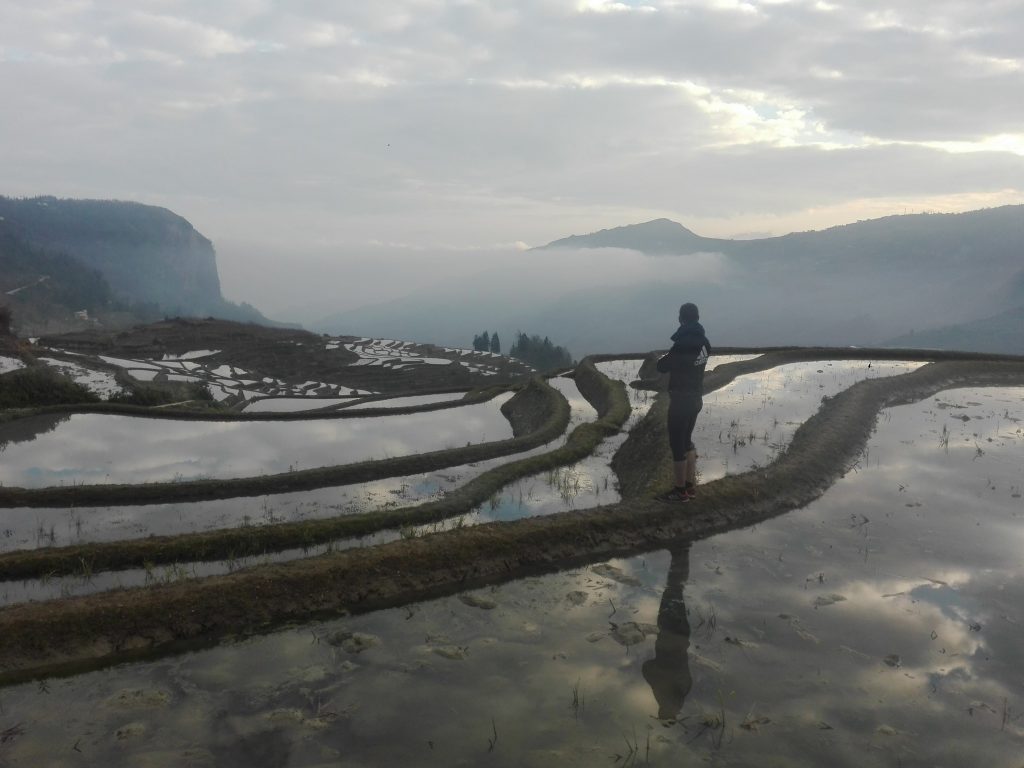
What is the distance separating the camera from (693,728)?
5.52 metres

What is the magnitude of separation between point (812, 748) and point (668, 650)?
1.74 meters

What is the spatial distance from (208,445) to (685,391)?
13702 mm

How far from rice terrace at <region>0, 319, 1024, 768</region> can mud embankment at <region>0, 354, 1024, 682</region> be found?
0.04m

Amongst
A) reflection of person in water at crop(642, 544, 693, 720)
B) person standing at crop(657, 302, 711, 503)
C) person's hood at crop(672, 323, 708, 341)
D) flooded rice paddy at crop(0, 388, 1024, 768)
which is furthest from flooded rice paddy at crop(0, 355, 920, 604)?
reflection of person in water at crop(642, 544, 693, 720)

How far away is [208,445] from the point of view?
18.2m

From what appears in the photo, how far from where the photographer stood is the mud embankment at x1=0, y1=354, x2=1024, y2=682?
7.07m

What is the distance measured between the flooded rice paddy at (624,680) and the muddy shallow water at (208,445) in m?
9.36

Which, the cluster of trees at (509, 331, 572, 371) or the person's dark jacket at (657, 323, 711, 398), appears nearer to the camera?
the person's dark jacket at (657, 323, 711, 398)

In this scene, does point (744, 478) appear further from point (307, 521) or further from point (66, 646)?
point (66, 646)

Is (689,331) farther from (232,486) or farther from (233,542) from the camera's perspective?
(232,486)

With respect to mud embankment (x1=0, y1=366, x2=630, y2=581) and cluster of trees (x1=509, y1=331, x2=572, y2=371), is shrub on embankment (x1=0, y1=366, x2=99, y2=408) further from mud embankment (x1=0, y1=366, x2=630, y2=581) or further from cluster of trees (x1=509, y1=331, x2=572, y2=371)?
cluster of trees (x1=509, y1=331, x2=572, y2=371)

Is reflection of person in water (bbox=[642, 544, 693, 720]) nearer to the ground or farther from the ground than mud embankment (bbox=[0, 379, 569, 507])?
nearer to the ground

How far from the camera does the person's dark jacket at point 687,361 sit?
36.1 feet

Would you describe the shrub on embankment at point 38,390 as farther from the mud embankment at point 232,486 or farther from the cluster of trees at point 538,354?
the cluster of trees at point 538,354
